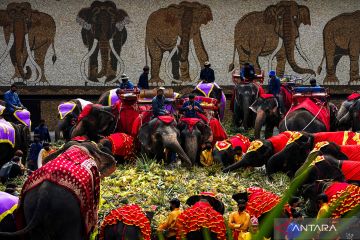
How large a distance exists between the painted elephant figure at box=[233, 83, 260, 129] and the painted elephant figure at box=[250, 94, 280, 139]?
1.19 m

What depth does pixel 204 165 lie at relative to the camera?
16312mm

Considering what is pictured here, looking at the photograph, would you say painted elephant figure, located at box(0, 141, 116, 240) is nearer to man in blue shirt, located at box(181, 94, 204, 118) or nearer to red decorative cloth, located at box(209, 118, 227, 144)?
man in blue shirt, located at box(181, 94, 204, 118)

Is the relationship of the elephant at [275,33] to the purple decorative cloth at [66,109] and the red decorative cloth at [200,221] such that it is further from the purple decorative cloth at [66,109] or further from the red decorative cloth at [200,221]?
the red decorative cloth at [200,221]

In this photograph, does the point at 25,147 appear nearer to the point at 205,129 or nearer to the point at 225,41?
the point at 205,129

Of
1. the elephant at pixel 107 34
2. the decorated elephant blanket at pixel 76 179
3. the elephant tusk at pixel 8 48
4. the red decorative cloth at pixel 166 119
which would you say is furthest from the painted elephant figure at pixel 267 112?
the decorated elephant blanket at pixel 76 179

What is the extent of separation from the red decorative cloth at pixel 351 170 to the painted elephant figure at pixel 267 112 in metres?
6.36

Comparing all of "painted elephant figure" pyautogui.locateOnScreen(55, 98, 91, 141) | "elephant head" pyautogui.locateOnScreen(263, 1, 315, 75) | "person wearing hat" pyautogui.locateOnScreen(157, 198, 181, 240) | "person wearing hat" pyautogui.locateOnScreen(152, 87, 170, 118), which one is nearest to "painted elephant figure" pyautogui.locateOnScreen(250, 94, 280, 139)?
"person wearing hat" pyautogui.locateOnScreen(152, 87, 170, 118)

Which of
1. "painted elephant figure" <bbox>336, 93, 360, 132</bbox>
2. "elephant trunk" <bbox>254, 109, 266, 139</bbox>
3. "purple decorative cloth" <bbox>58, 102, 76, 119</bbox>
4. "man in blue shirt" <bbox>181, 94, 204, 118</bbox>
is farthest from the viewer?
"purple decorative cloth" <bbox>58, 102, 76, 119</bbox>

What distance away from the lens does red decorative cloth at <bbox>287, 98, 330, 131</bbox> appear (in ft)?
59.9

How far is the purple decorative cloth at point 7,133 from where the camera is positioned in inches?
663

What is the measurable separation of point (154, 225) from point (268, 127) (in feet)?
27.9

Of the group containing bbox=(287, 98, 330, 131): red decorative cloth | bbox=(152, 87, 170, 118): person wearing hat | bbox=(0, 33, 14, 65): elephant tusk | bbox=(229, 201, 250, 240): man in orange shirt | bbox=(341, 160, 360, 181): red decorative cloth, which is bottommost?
bbox=(229, 201, 250, 240): man in orange shirt

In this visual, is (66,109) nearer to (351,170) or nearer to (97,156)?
(351,170)

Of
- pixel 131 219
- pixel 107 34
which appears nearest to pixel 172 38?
pixel 107 34
